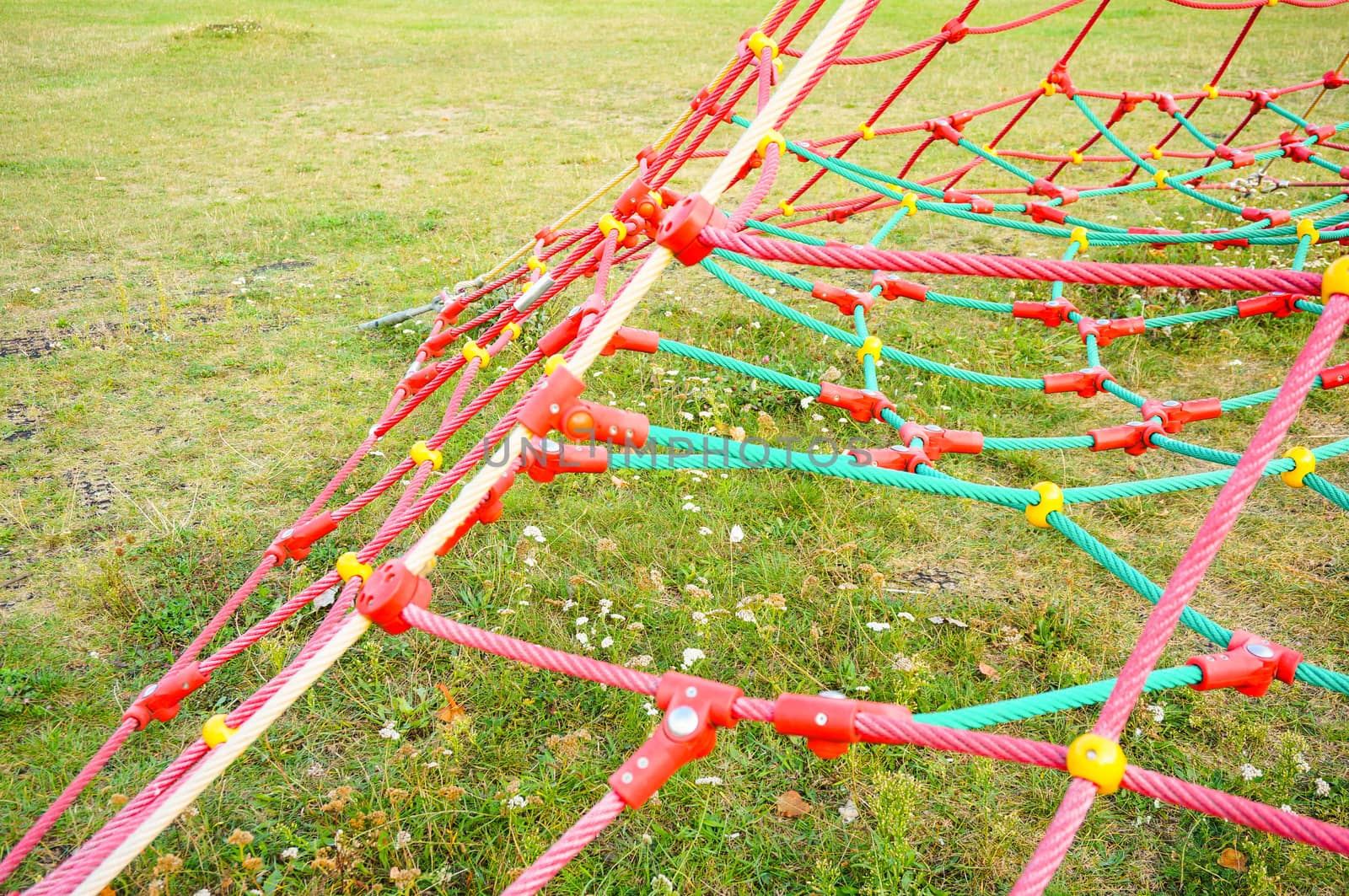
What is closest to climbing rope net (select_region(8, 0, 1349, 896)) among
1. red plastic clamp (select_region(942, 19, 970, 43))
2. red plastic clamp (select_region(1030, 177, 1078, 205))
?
red plastic clamp (select_region(1030, 177, 1078, 205))

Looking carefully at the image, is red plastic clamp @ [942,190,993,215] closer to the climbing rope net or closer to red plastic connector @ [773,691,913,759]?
the climbing rope net

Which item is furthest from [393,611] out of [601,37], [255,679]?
[601,37]

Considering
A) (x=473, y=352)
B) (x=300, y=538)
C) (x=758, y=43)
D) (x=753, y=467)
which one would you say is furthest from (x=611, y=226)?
(x=300, y=538)

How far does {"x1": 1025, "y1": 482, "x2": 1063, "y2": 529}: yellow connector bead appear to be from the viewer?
1930mm

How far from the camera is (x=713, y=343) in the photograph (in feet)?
12.7

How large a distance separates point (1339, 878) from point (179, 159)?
8.35 m

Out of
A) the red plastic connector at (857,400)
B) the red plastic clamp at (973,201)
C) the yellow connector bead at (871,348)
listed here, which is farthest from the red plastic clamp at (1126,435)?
the red plastic clamp at (973,201)

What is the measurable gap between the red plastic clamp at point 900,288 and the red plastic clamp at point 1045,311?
0.36 metres

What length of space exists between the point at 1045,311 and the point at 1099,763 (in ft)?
8.16

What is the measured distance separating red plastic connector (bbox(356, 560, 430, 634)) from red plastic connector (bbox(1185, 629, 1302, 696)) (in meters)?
1.47

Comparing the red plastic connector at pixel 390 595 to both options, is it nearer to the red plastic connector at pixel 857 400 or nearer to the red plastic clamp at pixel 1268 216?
the red plastic connector at pixel 857 400

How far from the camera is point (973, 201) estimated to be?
154 inches

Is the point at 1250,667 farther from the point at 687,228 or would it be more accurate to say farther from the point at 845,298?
the point at 845,298

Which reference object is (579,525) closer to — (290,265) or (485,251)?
(485,251)
